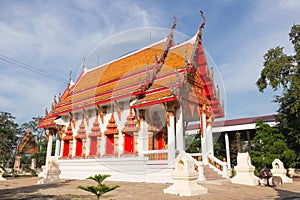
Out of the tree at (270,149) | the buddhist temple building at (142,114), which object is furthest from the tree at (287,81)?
the buddhist temple building at (142,114)

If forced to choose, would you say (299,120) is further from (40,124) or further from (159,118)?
(40,124)

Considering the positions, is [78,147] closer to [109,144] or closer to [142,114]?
[109,144]

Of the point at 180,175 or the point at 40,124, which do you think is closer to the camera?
the point at 180,175

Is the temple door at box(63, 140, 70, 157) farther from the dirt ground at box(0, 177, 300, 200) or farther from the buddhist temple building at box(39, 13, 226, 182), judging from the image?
the dirt ground at box(0, 177, 300, 200)

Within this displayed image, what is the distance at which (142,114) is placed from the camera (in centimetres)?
1255

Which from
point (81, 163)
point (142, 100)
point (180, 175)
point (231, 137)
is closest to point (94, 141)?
point (81, 163)

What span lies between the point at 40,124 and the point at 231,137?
2020 centimetres

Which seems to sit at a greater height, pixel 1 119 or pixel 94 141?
pixel 1 119

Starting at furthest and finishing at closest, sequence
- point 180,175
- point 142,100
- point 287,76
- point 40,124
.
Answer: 1. point 40,124
2. point 287,76
3. point 142,100
4. point 180,175

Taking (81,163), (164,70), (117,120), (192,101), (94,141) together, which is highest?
(164,70)

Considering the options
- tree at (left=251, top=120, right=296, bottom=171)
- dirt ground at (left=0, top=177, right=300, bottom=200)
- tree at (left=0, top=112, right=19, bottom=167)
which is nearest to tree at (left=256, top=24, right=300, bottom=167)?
tree at (left=251, top=120, right=296, bottom=171)

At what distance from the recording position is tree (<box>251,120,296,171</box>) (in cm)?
1675

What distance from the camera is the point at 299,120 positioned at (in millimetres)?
16969

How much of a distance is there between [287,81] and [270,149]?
4.76 meters
